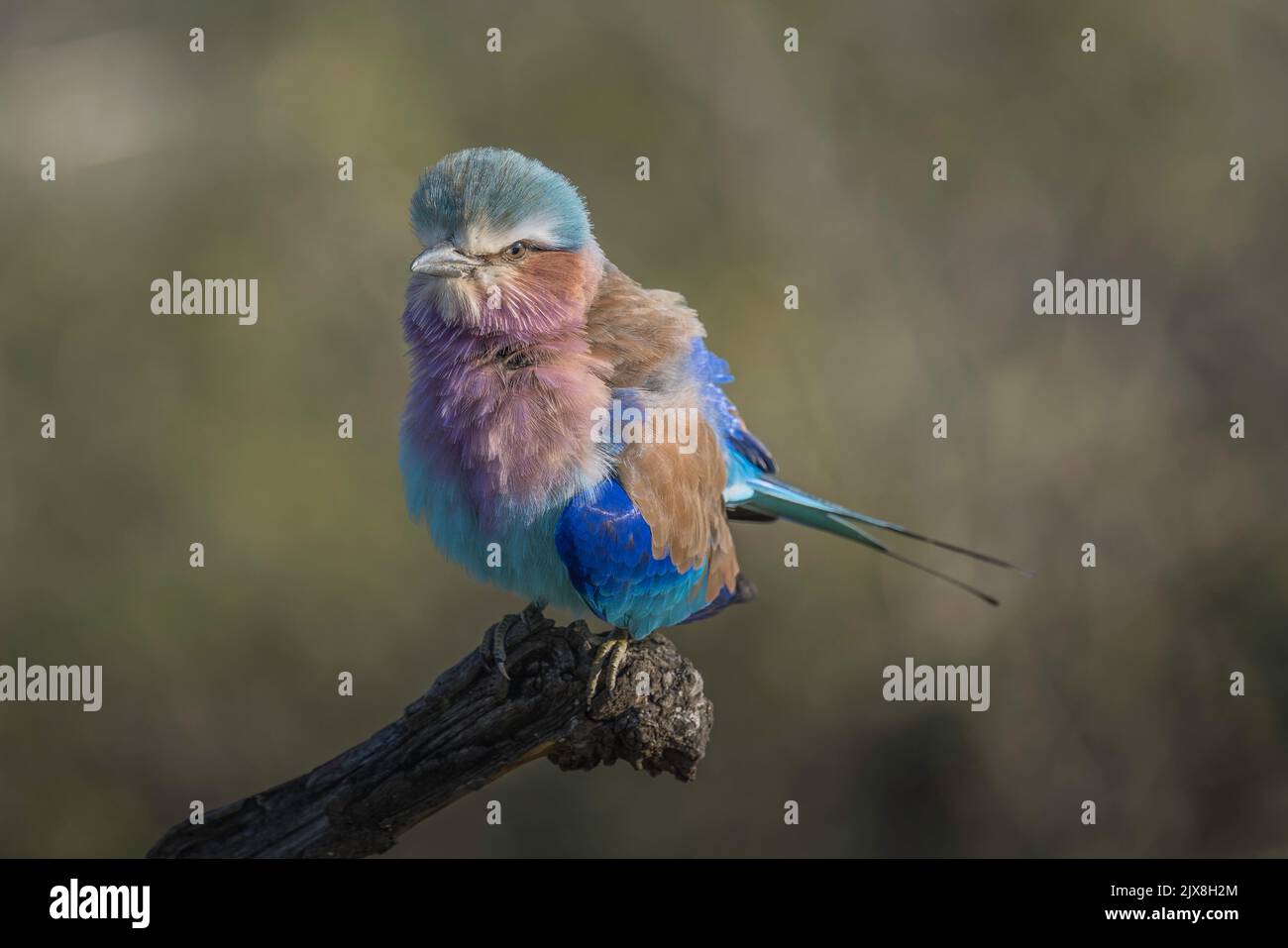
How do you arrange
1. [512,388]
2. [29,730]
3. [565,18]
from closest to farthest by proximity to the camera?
[512,388] < [29,730] < [565,18]

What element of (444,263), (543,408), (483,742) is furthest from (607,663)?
(444,263)

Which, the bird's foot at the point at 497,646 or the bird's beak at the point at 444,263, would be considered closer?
the bird's beak at the point at 444,263

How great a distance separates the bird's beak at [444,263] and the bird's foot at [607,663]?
1342 mm

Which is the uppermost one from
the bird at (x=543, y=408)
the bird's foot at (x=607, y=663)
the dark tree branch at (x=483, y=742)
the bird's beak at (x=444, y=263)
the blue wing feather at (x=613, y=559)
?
the bird's beak at (x=444, y=263)

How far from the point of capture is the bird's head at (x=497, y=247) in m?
4.61

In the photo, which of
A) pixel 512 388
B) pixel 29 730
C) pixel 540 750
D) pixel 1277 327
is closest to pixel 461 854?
pixel 29 730

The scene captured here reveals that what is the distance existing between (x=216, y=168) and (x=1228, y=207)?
6060mm

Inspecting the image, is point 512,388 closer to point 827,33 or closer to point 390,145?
point 390,145

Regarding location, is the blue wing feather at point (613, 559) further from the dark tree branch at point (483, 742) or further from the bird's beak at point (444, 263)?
the bird's beak at point (444, 263)

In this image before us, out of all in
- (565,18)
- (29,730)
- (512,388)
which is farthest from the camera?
(565,18)

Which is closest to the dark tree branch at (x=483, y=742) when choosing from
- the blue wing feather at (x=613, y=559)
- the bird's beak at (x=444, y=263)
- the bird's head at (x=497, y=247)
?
the blue wing feather at (x=613, y=559)

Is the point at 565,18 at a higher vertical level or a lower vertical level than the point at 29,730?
higher

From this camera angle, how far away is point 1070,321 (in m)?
8.34

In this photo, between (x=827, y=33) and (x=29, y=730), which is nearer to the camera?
(x=29, y=730)
